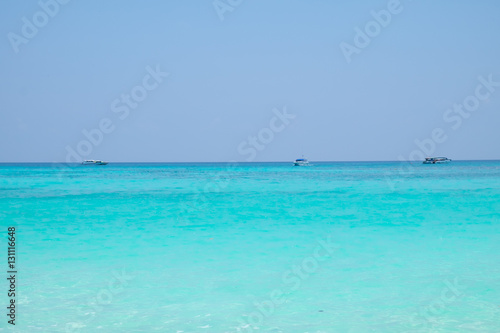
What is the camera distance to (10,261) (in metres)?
10.1

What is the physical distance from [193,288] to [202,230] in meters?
7.29

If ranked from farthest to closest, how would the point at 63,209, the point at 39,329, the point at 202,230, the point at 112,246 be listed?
the point at 63,209
the point at 202,230
the point at 112,246
the point at 39,329

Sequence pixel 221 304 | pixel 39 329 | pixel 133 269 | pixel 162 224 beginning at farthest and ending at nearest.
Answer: pixel 162 224
pixel 133 269
pixel 221 304
pixel 39 329

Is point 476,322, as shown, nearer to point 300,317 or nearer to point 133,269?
point 300,317

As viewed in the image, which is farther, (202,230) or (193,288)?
(202,230)

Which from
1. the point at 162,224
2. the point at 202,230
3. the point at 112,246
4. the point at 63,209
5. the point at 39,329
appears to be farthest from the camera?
the point at 63,209

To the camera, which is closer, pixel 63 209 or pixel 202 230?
pixel 202 230

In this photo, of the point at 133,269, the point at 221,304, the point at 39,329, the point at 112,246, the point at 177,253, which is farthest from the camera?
the point at 112,246

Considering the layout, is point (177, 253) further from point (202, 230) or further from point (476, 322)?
point (476, 322)

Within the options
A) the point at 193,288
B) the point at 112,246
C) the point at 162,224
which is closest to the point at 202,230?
the point at 162,224

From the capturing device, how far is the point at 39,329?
20.3 feet

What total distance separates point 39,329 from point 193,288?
8.36 feet

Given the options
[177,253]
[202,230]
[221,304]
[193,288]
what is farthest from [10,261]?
[202,230]

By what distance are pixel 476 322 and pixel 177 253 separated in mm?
6596
